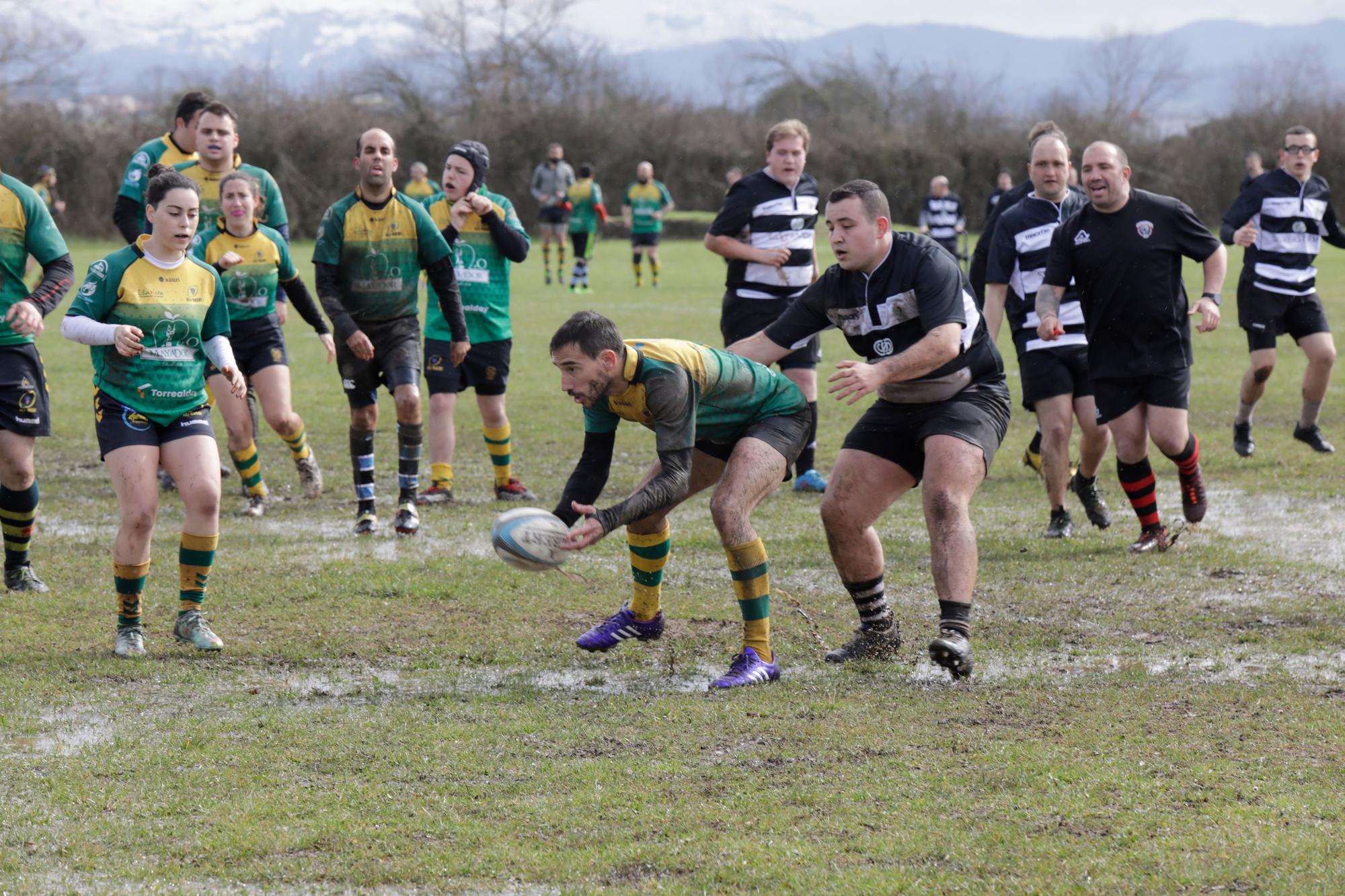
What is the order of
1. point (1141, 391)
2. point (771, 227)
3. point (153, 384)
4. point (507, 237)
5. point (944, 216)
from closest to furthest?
1. point (153, 384)
2. point (1141, 391)
3. point (507, 237)
4. point (771, 227)
5. point (944, 216)

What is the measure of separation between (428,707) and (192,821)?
1219 mm

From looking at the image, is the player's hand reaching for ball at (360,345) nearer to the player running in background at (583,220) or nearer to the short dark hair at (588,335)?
the short dark hair at (588,335)

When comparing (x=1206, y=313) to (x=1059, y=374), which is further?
(x=1059, y=374)

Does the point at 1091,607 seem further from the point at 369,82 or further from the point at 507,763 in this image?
the point at 369,82

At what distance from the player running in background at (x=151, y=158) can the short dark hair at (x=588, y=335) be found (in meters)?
4.35

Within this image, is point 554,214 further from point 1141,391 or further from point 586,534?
point 586,534

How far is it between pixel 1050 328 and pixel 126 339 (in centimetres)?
437

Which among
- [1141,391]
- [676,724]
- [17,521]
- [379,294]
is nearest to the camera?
[676,724]

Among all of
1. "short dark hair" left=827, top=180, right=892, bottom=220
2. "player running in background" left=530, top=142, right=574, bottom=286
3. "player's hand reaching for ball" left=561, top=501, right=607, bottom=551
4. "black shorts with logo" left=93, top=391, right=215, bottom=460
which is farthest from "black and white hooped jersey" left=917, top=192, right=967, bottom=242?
"player's hand reaching for ball" left=561, top=501, right=607, bottom=551

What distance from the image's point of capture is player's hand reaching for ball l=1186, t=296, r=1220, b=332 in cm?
687

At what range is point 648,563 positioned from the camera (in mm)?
5879

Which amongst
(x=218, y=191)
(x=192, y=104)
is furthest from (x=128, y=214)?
(x=192, y=104)

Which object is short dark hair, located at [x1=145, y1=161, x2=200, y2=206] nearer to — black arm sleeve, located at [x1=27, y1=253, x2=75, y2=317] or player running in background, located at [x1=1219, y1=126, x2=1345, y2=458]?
black arm sleeve, located at [x1=27, y1=253, x2=75, y2=317]

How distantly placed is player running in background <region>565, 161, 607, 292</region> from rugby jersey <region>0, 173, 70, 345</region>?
18375mm
